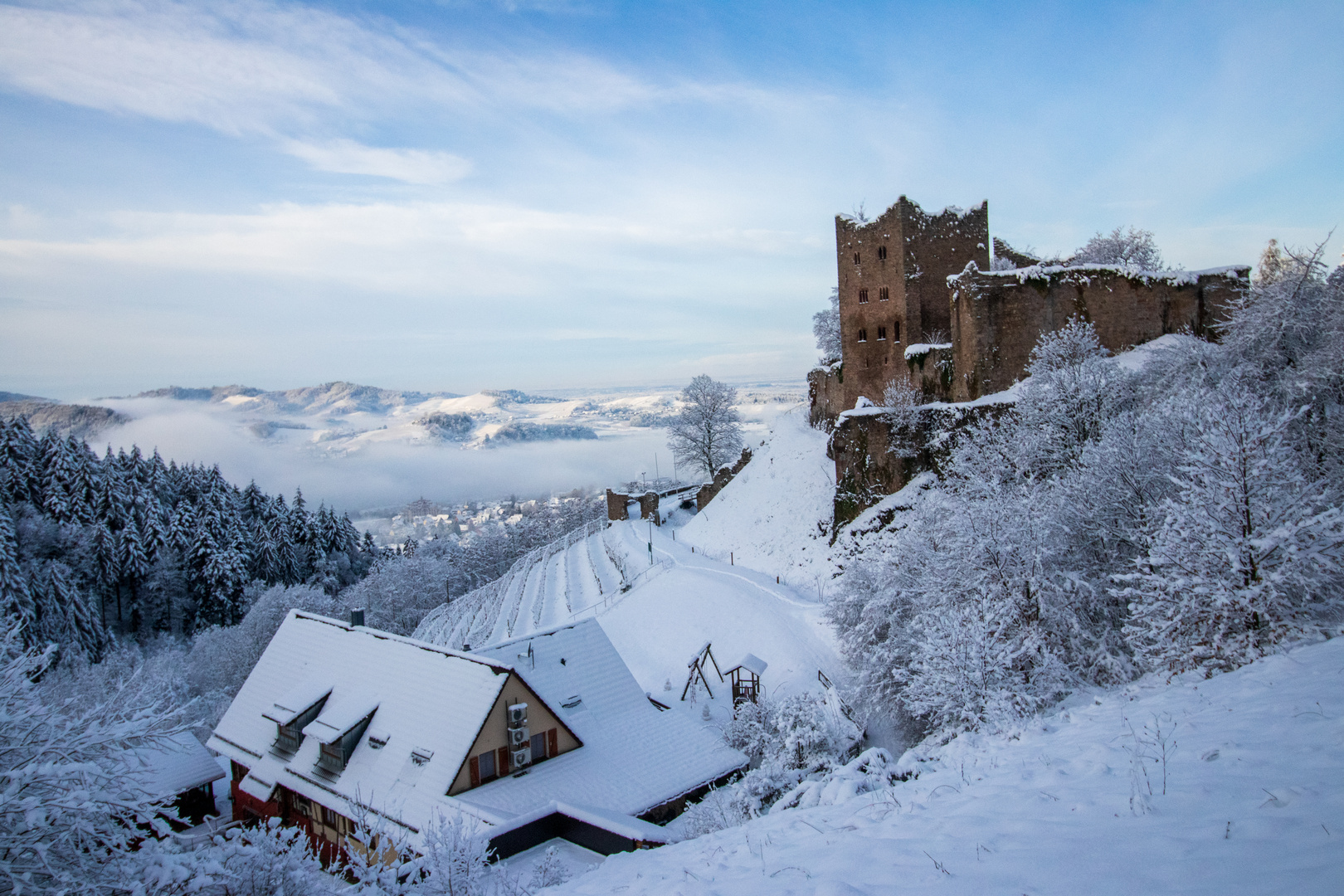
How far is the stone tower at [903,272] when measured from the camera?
29.1 m

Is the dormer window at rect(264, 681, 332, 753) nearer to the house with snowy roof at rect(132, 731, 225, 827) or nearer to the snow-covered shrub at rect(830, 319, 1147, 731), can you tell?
the house with snowy roof at rect(132, 731, 225, 827)

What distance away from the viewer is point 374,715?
1557cm

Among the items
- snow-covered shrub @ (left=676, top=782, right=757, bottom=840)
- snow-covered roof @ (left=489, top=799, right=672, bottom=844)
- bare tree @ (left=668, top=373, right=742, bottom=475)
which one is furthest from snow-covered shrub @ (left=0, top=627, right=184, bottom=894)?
bare tree @ (left=668, top=373, right=742, bottom=475)

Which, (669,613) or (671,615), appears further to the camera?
(669,613)

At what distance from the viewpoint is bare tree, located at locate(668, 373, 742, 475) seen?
52.2 meters

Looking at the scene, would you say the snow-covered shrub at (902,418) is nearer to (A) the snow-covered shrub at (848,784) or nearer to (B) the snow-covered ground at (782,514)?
(B) the snow-covered ground at (782,514)

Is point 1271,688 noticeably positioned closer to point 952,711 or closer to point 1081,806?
point 1081,806

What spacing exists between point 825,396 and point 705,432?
17.1 metres

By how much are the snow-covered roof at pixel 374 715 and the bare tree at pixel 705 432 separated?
35.5 metres

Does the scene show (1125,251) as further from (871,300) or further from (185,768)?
(185,768)

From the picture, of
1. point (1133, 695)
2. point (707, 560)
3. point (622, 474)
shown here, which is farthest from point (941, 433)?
point (622, 474)

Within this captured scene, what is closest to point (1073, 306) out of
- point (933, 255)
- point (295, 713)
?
point (933, 255)

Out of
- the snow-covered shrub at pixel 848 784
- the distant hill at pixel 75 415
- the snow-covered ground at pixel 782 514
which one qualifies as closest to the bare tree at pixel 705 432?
the snow-covered ground at pixel 782 514

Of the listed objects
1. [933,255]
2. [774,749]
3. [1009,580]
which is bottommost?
[774,749]
